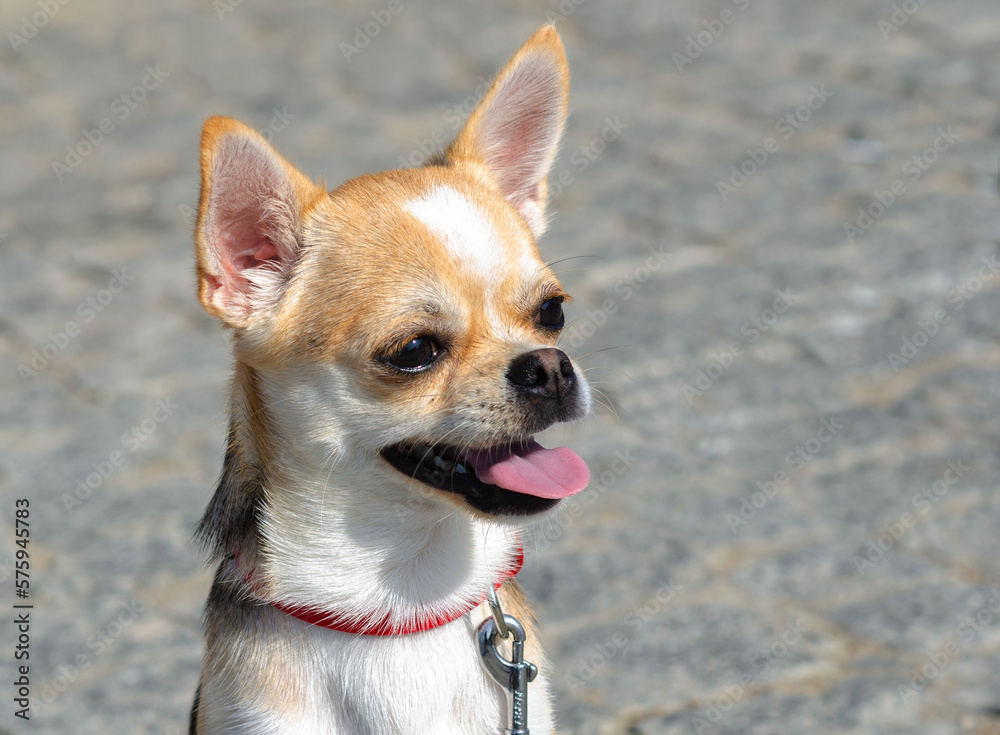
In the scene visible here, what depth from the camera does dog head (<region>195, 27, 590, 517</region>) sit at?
2.91 metres

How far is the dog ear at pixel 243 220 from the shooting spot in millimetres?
2867

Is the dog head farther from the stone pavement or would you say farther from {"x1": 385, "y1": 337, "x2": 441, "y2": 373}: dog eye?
the stone pavement

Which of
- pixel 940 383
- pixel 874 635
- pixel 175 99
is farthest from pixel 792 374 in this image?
pixel 175 99

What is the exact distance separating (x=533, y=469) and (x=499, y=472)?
97 millimetres

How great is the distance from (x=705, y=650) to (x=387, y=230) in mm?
2330

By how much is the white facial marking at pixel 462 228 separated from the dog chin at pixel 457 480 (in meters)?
0.51

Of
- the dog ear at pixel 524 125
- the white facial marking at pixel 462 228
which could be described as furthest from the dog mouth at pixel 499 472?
the dog ear at pixel 524 125

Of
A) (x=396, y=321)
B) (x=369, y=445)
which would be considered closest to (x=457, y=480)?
(x=369, y=445)

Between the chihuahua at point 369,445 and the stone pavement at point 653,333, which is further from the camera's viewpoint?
the stone pavement at point 653,333

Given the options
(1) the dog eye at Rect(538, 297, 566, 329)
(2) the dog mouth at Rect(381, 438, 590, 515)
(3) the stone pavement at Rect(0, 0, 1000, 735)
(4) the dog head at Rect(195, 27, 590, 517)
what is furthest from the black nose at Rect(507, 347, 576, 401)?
(3) the stone pavement at Rect(0, 0, 1000, 735)

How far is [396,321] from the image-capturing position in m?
2.97

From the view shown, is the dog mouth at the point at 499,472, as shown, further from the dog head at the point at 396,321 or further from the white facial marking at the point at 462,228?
the white facial marking at the point at 462,228

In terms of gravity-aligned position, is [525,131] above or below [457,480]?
above

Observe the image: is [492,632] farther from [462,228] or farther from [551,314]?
[462,228]
